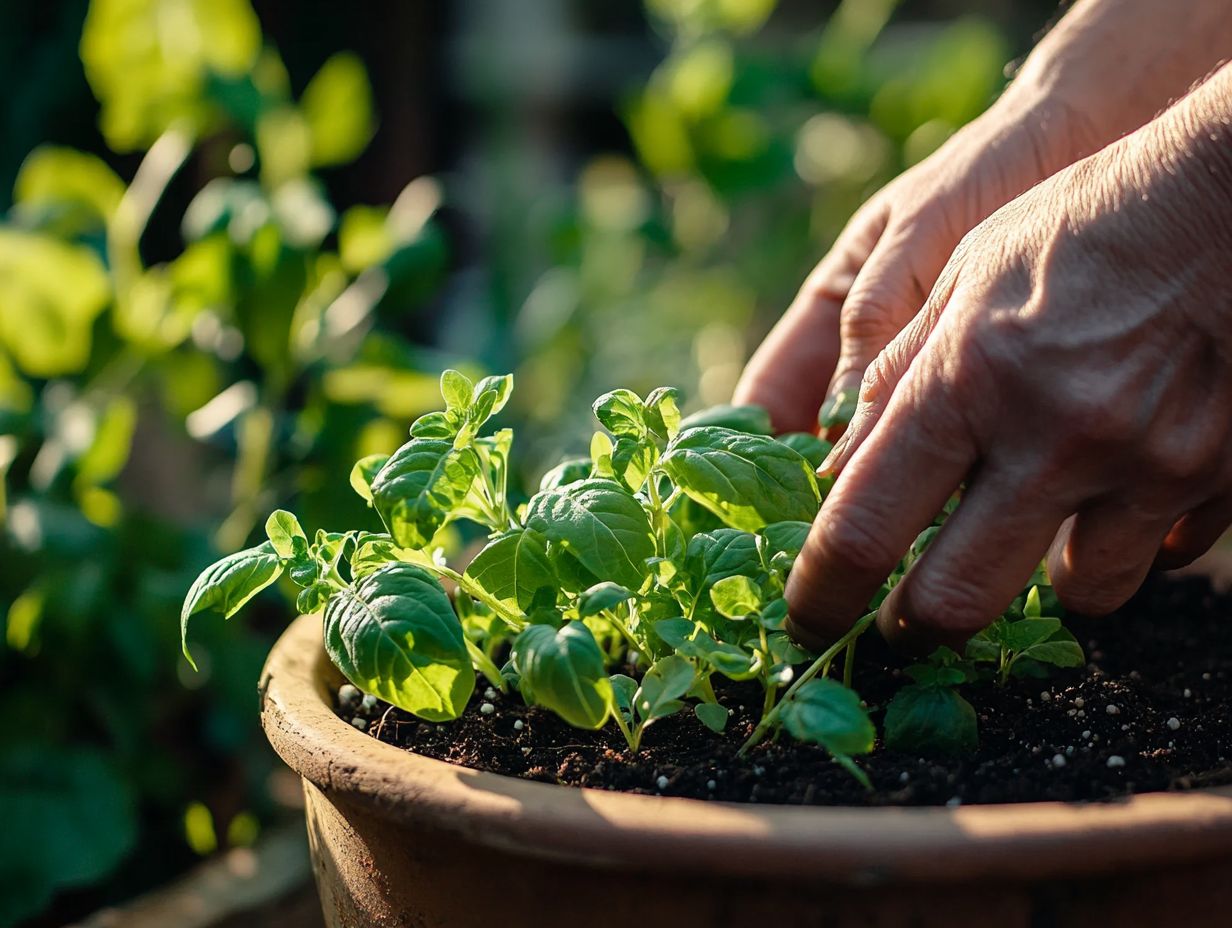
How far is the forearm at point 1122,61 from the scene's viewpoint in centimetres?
111

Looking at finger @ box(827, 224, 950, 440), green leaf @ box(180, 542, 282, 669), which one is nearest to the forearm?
finger @ box(827, 224, 950, 440)

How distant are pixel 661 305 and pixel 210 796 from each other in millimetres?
1792

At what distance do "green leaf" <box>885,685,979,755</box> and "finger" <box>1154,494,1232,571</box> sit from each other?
0.20 m

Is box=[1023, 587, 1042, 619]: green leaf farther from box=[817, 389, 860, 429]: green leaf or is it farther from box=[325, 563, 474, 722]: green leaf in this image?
box=[325, 563, 474, 722]: green leaf

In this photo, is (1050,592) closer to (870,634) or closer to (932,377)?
(870,634)

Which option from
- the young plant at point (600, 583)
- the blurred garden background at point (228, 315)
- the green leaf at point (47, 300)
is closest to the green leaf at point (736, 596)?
the young plant at point (600, 583)

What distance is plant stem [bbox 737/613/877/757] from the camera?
772mm

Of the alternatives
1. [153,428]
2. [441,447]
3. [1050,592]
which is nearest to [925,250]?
[1050,592]

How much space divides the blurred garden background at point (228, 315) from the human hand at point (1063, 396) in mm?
593

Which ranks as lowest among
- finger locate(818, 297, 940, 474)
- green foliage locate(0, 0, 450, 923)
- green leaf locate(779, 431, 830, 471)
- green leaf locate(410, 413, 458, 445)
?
green foliage locate(0, 0, 450, 923)

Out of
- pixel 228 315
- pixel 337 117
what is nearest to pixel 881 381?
pixel 228 315

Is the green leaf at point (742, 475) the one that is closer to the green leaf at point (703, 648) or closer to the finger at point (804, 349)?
the green leaf at point (703, 648)

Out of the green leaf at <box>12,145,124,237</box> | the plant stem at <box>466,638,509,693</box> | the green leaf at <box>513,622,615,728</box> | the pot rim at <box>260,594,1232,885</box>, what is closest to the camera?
the pot rim at <box>260,594,1232,885</box>

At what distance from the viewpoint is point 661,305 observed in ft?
10.1
